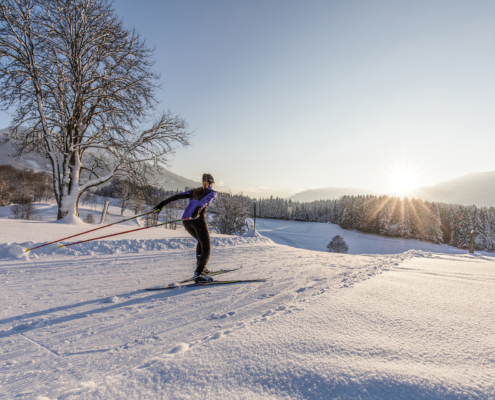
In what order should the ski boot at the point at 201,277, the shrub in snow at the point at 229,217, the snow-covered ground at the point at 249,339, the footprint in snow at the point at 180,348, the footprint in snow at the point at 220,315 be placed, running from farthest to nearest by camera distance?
the shrub in snow at the point at 229,217 < the ski boot at the point at 201,277 < the footprint in snow at the point at 220,315 < the footprint in snow at the point at 180,348 < the snow-covered ground at the point at 249,339

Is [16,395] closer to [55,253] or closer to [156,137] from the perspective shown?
[55,253]

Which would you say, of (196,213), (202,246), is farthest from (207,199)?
(202,246)

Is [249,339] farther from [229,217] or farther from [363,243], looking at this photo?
[363,243]

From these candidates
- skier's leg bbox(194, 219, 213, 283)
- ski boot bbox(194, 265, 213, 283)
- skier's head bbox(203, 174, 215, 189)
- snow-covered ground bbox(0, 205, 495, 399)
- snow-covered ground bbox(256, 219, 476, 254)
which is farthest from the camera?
snow-covered ground bbox(256, 219, 476, 254)

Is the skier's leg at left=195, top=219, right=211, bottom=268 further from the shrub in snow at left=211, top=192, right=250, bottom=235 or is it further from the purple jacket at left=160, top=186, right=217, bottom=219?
the shrub in snow at left=211, top=192, right=250, bottom=235

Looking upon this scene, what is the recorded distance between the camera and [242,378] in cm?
143

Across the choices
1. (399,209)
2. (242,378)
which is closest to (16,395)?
(242,378)

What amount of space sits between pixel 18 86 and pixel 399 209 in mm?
64562

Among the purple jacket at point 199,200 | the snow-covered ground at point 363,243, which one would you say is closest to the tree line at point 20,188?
the purple jacket at point 199,200

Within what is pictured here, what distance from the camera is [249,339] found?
6.30 ft

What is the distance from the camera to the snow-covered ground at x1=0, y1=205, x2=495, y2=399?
1.35 meters

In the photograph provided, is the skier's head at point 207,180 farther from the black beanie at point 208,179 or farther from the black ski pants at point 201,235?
the black ski pants at point 201,235

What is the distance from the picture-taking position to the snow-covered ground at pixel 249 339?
1.35 meters

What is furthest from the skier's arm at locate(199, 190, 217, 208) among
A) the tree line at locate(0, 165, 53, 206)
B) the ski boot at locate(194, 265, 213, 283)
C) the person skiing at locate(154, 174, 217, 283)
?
the tree line at locate(0, 165, 53, 206)
